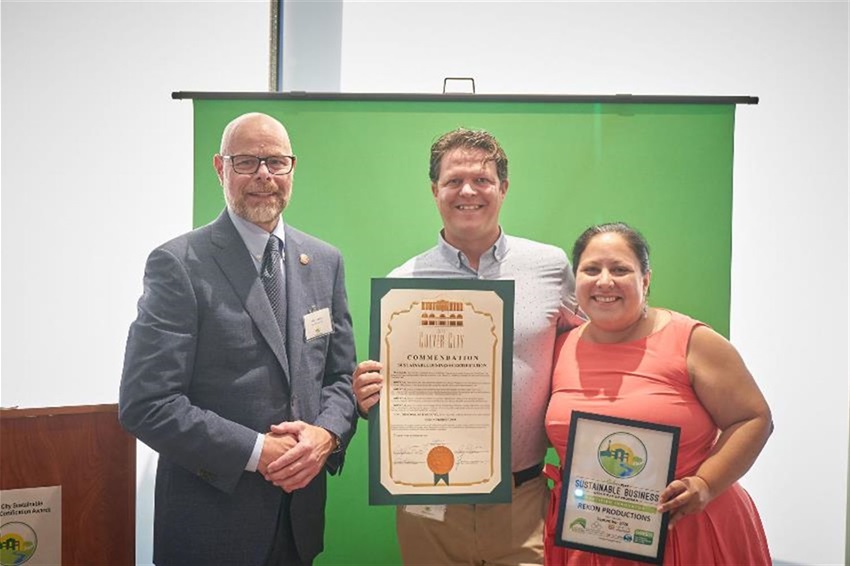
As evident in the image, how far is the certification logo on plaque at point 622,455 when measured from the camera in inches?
80.3

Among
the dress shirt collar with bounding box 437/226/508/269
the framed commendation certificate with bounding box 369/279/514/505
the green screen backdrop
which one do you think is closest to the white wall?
the green screen backdrop

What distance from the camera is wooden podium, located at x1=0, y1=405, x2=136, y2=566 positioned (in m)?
2.17

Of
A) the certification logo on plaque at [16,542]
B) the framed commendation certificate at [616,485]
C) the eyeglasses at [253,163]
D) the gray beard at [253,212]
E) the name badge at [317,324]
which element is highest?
the eyeglasses at [253,163]

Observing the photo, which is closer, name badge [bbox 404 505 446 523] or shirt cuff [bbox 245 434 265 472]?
shirt cuff [bbox 245 434 265 472]

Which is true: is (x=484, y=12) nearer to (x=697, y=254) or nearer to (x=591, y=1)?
(x=591, y=1)

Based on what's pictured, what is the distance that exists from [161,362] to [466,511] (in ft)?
3.70

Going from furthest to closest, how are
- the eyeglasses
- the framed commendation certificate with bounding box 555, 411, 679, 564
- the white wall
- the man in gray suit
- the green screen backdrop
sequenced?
the white wall, the green screen backdrop, the eyeglasses, the framed commendation certificate with bounding box 555, 411, 679, 564, the man in gray suit

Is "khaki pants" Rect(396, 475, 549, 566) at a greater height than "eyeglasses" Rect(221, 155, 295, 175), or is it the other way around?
"eyeglasses" Rect(221, 155, 295, 175)

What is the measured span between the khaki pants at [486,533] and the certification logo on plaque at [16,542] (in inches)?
49.6

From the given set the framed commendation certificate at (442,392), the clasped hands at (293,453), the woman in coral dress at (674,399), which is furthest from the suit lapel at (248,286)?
the woman in coral dress at (674,399)

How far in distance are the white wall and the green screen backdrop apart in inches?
19.4

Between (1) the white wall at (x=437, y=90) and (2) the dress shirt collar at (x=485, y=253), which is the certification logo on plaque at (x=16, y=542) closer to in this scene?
(1) the white wall at (x=437, y=90)

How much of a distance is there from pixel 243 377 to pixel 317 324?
29 cm

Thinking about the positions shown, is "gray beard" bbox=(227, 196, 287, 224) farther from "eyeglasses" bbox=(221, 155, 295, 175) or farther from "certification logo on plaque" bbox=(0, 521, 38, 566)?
"certification logo on plaque" bbox=(0, 521, 38, 566)
